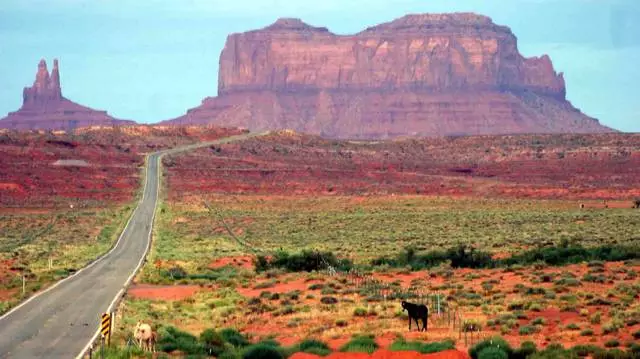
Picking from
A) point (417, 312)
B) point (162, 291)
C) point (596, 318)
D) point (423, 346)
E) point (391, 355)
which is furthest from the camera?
point (162, 291)

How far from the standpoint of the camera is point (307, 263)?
47.6m

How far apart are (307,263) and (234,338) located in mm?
18420

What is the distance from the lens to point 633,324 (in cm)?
2886

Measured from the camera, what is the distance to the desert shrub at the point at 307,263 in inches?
1865

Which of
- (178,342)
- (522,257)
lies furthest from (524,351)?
(522,257)

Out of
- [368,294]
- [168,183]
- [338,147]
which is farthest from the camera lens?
[338,147]

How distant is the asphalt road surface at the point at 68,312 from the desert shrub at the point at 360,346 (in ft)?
18.1

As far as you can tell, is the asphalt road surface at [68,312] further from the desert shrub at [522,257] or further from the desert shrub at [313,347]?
the desert shrub at [522,257]

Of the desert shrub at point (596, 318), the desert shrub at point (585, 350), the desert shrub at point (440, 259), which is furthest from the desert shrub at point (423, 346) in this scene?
the desert shrub at point (440, 259)

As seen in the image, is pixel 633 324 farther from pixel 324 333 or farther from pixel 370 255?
pixel 370 255

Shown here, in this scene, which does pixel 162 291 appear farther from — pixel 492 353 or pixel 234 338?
pixel 492 353

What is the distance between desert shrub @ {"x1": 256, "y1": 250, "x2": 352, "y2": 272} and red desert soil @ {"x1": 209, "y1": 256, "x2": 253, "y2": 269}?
1755 mm

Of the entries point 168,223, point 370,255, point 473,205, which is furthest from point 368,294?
point 473,205

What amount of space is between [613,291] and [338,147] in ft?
423
